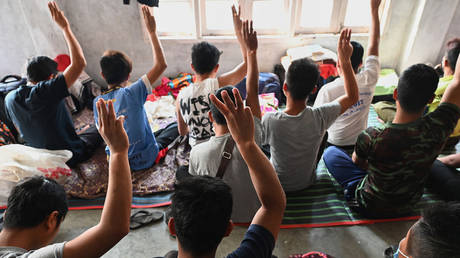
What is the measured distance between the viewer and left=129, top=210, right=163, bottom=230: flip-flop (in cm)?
214

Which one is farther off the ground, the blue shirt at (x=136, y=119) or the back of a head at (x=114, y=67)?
the back of a head at (x=114, y=67)

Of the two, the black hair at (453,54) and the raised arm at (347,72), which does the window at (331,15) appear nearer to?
the black hair at (453,54)

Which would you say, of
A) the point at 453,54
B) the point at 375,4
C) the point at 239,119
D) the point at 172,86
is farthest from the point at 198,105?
A: the point at 453,54

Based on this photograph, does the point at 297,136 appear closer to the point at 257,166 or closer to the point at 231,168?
the point at 231,168

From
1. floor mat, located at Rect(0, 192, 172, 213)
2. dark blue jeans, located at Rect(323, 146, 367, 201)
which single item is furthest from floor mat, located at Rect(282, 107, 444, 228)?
floor mat, located at Rect(0, 192, 172, 213)

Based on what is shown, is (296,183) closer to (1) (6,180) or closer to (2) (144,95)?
(2) (144,95)

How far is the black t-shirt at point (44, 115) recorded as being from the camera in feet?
7.16

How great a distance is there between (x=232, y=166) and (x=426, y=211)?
1005 mm

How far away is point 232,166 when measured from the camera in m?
1.69

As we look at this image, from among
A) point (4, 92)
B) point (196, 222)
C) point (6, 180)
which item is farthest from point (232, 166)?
point (4, 92)

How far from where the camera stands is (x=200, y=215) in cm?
86

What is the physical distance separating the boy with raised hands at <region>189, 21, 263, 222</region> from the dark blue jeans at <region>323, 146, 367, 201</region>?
2.80ft

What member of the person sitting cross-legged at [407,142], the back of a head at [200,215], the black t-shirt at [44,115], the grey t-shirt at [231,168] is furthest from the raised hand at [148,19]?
the person sitting cross-legged at [407,142]

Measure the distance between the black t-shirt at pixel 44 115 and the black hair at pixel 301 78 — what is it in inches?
72.0
